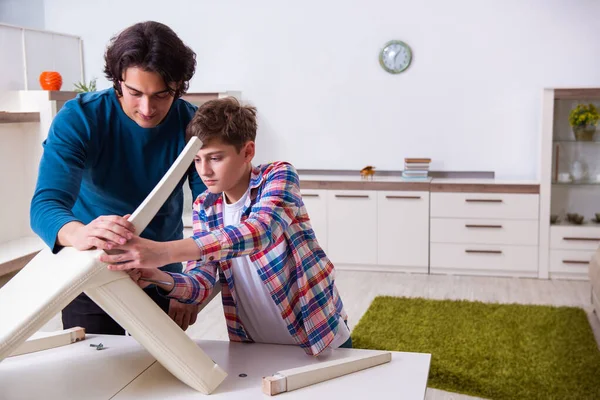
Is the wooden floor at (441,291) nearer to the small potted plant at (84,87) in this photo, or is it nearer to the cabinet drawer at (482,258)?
the cabinet drawer at (482,258)

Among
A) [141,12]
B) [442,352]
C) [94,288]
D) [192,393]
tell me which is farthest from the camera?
[141,12]

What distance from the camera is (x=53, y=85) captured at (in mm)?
5504

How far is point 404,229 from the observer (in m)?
5.57

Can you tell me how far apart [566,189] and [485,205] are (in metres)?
0.67

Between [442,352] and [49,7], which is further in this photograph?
[49,7]

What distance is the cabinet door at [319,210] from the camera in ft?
18.8

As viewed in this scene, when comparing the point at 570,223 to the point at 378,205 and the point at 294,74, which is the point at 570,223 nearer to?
the point at 378,205

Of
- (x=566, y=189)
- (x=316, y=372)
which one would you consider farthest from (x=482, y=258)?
(x=316, y=372)

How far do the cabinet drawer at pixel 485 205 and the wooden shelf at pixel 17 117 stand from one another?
3.19 meters

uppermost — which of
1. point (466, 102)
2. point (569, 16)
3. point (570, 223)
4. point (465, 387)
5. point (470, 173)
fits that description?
point (569, 16)

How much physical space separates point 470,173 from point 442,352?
2.49m

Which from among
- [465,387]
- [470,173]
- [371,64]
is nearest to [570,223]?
[470,173]

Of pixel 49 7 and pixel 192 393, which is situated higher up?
pixel 49 7

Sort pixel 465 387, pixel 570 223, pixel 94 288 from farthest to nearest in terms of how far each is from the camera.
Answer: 1. pixel 570 223
2. pixel 465 387
3. pixel 94 288
